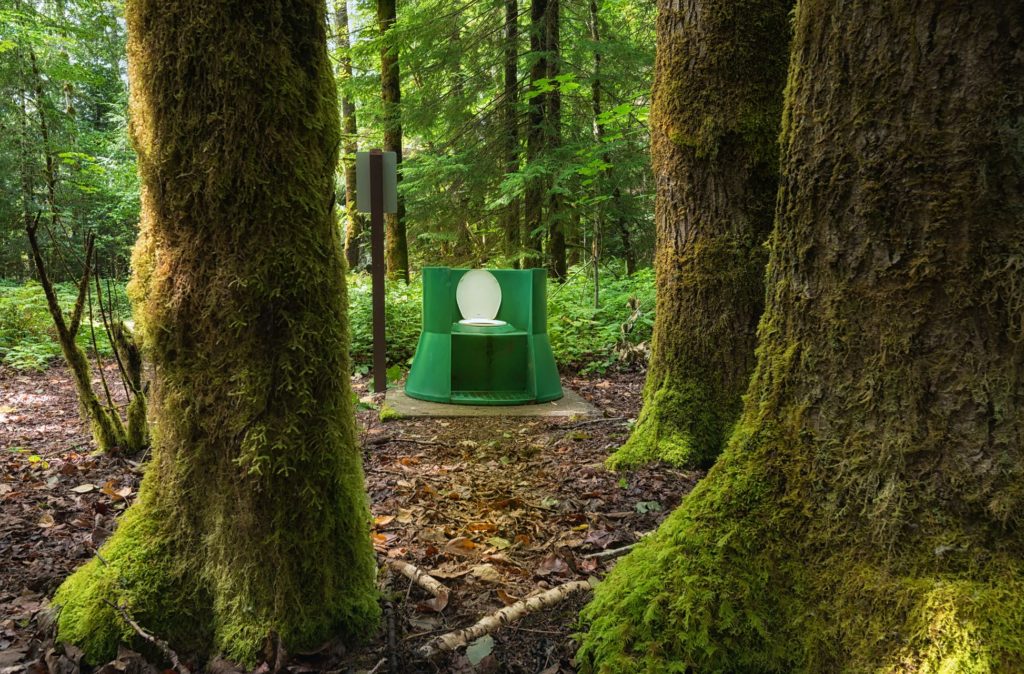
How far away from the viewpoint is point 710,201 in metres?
3.58

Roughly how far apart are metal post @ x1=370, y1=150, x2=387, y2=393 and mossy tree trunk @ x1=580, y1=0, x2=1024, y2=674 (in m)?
4.62

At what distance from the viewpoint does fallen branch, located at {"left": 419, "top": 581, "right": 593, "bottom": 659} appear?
1974mm

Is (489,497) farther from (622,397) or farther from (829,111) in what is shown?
(622,397)

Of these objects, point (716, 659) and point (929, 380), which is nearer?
point (929, 380)

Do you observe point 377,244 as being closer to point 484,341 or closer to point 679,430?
point 484,341

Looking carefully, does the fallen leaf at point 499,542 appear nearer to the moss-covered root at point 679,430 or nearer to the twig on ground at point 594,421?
the moss-covered root at point 679,430

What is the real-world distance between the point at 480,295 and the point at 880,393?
512 centimetres

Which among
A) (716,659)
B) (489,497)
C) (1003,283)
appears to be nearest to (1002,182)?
(1003,283)

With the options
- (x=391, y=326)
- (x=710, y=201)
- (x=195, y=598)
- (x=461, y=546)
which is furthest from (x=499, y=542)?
(x=391, y=326)

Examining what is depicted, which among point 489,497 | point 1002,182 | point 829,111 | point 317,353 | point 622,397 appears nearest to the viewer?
point 1002,182

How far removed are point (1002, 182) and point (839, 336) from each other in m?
0.50

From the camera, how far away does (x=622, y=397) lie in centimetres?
620

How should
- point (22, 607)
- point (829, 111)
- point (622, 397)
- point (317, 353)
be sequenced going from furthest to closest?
point (622, 397) → point (22, 607) → point (317, 353) → point (829, 111)

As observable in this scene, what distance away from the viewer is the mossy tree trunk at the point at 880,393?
4.68 feet
